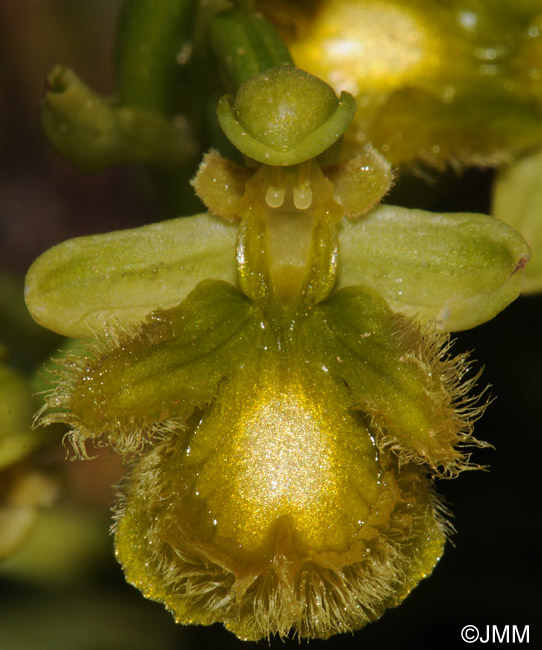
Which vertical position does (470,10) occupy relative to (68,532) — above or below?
above

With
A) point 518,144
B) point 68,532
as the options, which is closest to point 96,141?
point 518,144

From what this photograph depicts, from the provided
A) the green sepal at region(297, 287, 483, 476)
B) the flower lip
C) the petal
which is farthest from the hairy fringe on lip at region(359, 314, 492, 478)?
the flower lip

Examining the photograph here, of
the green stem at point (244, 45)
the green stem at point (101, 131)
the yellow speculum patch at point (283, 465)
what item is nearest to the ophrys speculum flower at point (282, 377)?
the yellow speculum patch at point (283, 465)

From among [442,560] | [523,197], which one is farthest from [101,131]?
[442,560]

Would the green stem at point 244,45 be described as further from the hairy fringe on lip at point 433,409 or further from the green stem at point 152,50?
the hairy fringe on lip at point 433,409

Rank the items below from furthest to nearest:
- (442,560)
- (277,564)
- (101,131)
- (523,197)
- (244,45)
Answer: (442,560) → (523,197) → (101,131) → (244,45) → (277,564)

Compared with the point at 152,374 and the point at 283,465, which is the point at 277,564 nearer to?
the point at 283,465

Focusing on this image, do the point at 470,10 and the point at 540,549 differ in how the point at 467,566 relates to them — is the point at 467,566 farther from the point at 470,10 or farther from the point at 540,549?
the point at 470,10
